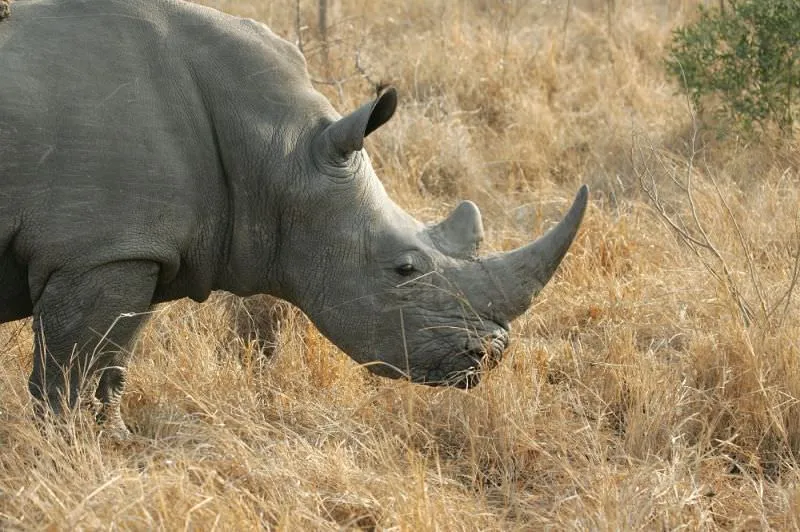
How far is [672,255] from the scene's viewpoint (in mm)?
6809

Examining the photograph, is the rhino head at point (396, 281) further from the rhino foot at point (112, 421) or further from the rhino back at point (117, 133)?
the rhino foot at point (112, 421)

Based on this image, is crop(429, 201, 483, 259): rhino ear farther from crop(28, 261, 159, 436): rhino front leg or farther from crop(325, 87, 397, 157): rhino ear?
crop(28, 261, 159, 436): rhino front leg

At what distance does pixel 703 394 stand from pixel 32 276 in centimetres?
262

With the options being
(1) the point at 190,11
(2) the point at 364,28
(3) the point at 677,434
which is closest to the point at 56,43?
(1) the point at 190,11

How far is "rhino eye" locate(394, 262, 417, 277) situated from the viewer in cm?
481

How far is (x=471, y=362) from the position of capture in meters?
4.85

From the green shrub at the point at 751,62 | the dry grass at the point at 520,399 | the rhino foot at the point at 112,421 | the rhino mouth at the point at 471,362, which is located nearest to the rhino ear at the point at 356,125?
the rhino mouth at the point at 471,362

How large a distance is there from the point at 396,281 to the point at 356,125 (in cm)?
62

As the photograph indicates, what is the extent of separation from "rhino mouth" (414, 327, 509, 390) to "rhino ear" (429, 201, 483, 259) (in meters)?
0.33

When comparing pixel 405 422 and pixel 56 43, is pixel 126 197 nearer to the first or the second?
pixel 56 43

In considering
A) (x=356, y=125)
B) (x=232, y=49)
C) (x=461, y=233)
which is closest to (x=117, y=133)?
(x=232, y=49)

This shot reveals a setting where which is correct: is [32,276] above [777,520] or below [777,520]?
above

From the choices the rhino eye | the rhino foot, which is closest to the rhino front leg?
the rhino foot

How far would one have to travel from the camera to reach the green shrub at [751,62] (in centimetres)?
823
